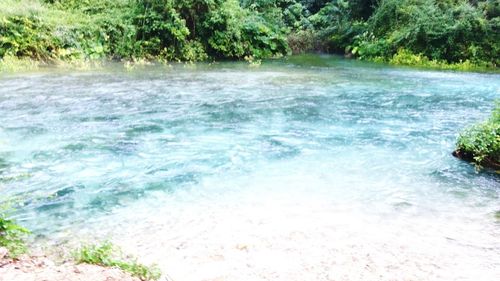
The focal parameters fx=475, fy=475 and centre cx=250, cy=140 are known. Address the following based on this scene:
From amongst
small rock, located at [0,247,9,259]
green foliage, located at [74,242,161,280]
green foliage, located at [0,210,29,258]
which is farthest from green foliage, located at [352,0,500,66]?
small rock, located at [0,247,9,259]

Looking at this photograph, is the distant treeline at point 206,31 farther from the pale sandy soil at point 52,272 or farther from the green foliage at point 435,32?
the pale sandy soil at point 52,272

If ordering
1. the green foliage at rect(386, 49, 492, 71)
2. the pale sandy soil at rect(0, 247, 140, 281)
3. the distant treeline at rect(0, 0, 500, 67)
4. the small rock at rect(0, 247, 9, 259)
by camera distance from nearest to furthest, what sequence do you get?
the pale sandy soil at rect(0, 247, 140, 281) < the small rock at rect(0, 247, 9, 259) < the distant treeline at rect(0, 0, 500, 67) < the green foliage at rect(386, 49, 492, 71)

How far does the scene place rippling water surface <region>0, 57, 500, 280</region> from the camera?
4086 millimetres

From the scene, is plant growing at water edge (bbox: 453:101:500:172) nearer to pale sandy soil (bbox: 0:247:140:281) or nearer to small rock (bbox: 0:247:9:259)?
pale sandy soil (bbox: 0:247:140:281)

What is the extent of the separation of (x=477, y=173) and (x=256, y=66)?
44.2ft

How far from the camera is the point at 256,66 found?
1909cm

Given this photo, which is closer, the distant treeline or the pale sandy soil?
the pale sandy soil

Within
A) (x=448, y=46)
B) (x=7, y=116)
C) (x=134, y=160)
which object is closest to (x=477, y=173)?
(x=134, y=160)

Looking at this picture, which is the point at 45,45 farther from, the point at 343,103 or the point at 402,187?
the point at 402,187

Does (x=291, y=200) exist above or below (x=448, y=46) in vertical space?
below

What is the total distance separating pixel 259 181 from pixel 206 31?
1699cm

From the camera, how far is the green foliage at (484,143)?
21.4ft

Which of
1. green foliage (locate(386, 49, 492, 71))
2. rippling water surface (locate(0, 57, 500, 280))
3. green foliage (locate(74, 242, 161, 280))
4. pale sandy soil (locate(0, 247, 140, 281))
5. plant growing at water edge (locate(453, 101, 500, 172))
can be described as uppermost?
green foliage (locate(386, 49, 492, 71))

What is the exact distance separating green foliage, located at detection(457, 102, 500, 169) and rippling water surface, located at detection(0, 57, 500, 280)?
0.32m
